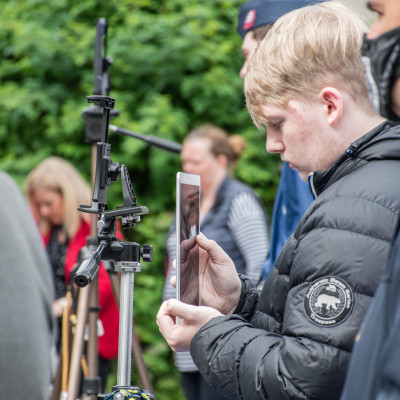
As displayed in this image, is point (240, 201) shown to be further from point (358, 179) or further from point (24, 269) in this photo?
point (24, 269)

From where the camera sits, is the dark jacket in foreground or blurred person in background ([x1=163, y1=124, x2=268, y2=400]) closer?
the dark jacket in foreground

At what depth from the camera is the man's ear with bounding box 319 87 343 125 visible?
4.64 feet

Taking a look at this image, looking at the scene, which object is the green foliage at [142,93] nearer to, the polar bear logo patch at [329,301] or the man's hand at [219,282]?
the man's hand at [219,282]

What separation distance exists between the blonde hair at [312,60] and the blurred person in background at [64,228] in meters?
2.11

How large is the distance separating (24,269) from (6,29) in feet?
15.4

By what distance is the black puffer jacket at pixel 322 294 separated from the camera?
1211mm

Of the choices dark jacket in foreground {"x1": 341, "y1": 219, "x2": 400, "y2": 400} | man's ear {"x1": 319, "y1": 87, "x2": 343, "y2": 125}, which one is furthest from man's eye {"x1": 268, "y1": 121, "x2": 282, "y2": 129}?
dark jacket in foreground {"x1": 341, "y1": 219, "x2": 400, "y2": 400}

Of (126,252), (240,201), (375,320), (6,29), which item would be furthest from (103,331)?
(6,29)

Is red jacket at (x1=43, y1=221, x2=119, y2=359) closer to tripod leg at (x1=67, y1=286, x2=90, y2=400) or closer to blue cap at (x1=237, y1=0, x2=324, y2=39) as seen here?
tripod leg at (x1=67, y1=286, x2=90, y2=400)

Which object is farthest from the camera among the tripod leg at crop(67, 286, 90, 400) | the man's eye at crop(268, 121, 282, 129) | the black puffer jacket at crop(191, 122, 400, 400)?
the tripod leg at crop(67, 286, 90, 400)

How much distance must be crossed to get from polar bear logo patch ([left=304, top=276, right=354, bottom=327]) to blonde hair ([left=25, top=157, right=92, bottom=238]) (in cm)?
257

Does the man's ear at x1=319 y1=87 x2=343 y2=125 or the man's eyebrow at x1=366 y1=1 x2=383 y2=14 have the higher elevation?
the man's eyebrow at x1=366 y1=1 x2=383 y2=14

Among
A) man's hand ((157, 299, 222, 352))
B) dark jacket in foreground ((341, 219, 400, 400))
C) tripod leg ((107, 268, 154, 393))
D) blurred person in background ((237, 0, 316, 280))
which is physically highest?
blurred person in background ((237, 0, 316, 280))

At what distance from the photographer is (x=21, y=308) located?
1154 millimetres
